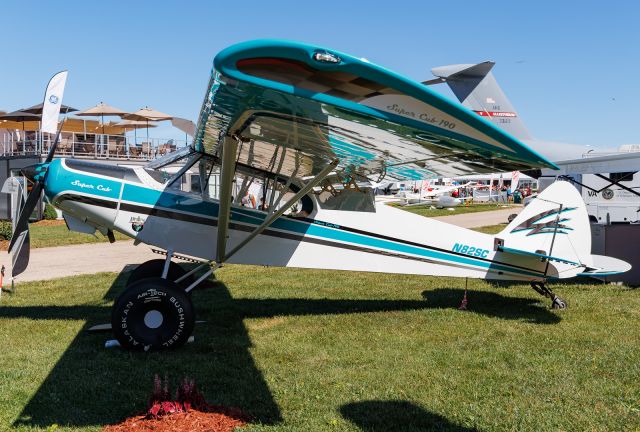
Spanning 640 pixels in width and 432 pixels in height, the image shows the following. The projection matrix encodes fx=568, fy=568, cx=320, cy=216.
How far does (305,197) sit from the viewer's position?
7875mm

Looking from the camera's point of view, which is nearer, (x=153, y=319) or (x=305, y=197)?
(x=153, y=319)

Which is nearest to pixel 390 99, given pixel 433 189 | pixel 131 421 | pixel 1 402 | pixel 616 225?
pixel 131 421

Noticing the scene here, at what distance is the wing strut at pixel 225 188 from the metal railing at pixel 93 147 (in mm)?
20966

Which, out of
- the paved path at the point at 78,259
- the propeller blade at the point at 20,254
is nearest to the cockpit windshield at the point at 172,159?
the propeller blade at the point at 20,254

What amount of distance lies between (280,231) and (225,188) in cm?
161

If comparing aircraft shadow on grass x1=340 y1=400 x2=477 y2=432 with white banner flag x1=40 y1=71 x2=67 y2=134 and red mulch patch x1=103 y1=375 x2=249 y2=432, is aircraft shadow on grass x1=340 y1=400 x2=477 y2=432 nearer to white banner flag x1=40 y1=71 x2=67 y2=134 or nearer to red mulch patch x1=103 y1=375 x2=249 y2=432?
red mulch patch x1=103 y1=375 x2=249 y2=432

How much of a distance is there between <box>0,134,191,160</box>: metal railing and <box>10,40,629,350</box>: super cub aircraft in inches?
804

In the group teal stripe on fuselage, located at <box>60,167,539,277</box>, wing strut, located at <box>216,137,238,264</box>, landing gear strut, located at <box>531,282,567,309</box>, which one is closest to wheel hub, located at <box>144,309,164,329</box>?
wing strut, located at <box>216,137,238,264</box>

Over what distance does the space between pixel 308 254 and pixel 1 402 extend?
13.5 feet

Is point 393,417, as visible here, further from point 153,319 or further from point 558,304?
point 558,304

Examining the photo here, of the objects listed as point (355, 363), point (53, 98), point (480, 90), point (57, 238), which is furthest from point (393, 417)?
point (57, 238)

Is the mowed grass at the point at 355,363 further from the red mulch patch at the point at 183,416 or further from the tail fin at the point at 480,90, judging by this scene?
the tail fin at the point at 480,90

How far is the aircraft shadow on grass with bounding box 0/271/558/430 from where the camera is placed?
452cm

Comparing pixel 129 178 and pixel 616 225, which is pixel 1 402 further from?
pixel 616 225
